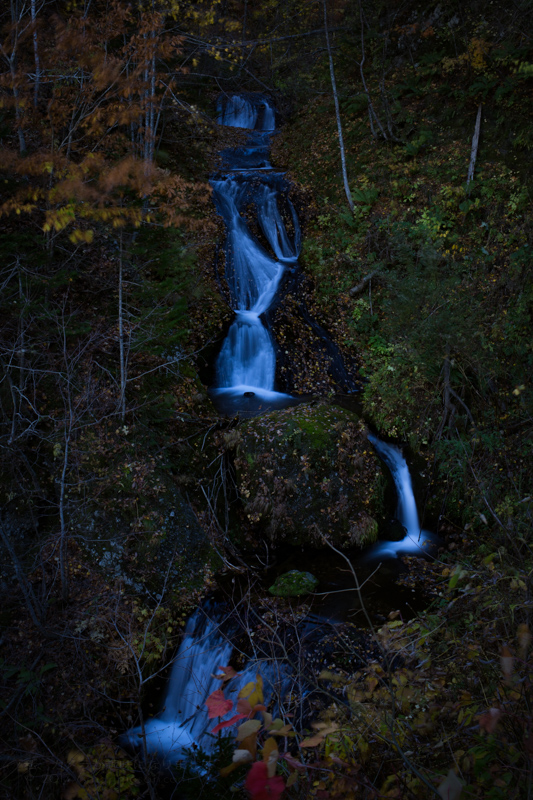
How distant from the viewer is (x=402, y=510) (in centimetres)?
757

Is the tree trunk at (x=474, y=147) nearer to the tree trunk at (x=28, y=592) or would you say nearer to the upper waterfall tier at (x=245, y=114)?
the upper waterfall tier at (x=245, y=114)

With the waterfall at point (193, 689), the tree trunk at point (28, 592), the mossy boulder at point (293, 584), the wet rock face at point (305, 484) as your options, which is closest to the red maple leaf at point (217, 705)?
the waterfall at point (193, 689)

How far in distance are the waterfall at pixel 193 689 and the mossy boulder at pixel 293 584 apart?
96 cm

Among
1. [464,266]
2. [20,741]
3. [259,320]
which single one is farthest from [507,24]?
[20,741]

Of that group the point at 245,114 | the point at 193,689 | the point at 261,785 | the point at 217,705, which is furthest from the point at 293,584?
the point at 245,114

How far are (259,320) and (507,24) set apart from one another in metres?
8.94

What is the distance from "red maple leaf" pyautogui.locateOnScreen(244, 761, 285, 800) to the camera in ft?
4.81

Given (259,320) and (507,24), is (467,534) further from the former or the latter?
(507,24)

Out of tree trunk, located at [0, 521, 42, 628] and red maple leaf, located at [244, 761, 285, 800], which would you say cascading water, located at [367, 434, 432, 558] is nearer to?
tree trunk, located at [0, 521, 42, 628]

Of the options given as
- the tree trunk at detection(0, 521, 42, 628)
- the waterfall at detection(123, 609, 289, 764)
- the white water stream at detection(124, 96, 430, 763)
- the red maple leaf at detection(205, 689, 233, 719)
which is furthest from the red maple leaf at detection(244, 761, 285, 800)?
the tree trunk at detection(0, 521, 42, 628)

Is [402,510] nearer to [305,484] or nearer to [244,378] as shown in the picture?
[305,484]

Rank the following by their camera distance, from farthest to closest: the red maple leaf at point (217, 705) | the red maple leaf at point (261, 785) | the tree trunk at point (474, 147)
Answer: the tree trunk at point (474, 147) < the red maple leaf at point (217, 705) < the red maple leaf at point (261, 785)

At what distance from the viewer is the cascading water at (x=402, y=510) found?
689 centimetres

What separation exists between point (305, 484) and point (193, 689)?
316 cm
